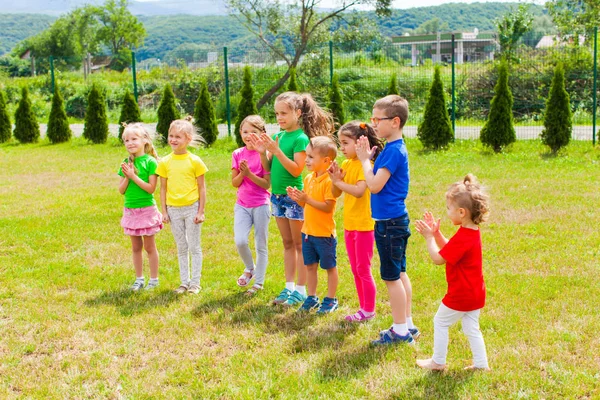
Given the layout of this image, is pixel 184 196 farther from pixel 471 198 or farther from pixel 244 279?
pixel 471 198

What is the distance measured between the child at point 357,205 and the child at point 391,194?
0.21 m

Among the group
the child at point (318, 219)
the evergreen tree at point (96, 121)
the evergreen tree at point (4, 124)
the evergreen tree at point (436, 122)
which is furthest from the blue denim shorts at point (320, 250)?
the evergreen tree at point (4, 124)

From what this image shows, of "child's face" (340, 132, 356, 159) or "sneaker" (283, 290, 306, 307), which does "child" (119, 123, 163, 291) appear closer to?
"sneaker" (283, 290, 306, 307)

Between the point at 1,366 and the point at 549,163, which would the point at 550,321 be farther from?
the point at 549,163

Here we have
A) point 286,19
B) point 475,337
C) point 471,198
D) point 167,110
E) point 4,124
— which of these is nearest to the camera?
point 471,198

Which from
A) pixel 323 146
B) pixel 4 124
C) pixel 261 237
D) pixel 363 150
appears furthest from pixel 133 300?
pixel 4 124

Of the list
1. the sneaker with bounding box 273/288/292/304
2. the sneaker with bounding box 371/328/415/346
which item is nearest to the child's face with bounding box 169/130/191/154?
the sneaker with bounding box 273/288/292/304

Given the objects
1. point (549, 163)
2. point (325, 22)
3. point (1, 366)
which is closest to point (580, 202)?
point (549, 163)

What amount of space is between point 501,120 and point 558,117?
1.14m

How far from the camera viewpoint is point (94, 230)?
815 cm

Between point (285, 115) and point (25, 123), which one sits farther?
point (25, 123)

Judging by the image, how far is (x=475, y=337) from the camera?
13.1ft

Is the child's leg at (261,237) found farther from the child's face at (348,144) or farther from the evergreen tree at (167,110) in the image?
the evergreen tree at (167,110)

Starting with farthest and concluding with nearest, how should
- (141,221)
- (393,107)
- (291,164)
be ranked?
(141,221)
(291,164)
(393,107)
